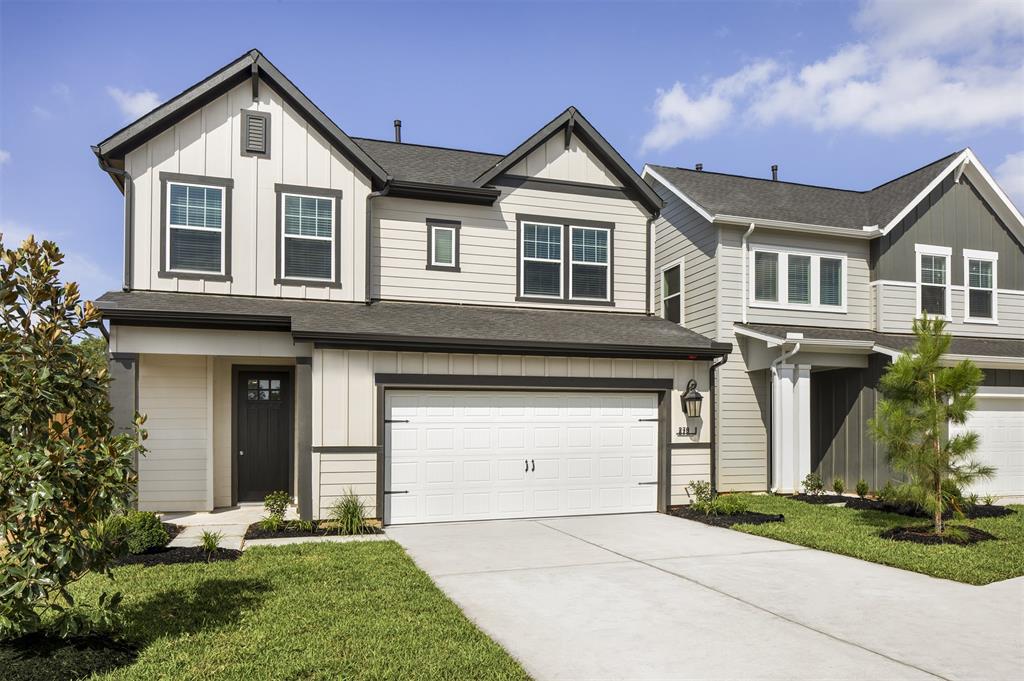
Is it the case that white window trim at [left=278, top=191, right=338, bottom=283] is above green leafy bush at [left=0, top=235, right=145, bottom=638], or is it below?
above

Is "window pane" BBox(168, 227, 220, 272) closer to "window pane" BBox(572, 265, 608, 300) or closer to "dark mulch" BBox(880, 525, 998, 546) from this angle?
"window pane" BBox(572, 265, 608, 300)

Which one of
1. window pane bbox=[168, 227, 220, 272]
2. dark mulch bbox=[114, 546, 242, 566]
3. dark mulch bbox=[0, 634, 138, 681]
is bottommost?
dark mulch bbox=[114, 546, 242, 566]

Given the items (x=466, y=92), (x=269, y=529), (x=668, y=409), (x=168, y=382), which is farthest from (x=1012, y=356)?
(x=168, y=382)

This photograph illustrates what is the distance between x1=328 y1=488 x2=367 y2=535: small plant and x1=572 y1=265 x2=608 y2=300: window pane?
618 centimetres

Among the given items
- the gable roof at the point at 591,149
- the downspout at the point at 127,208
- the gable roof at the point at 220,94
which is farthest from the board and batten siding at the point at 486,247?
the downspout at the point at 127,208

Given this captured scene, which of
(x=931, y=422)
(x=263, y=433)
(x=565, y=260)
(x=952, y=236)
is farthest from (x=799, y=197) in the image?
(x=263, y=433)

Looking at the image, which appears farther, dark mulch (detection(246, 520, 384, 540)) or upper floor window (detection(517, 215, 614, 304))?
upper floor window (detection(517, 215, 614, 304))

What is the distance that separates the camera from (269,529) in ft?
34.0

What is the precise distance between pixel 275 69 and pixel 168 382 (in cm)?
574

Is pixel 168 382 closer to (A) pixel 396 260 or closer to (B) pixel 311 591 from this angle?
(A) pixel 396 260

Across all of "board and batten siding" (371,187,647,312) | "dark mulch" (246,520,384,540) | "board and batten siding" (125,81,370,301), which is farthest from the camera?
"board and batten siding" (371,187,647,312)

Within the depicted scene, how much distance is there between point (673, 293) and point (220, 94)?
10735 millimetres

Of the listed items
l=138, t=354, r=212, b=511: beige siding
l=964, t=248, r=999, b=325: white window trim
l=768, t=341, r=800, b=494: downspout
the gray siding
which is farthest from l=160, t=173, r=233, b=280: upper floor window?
l=964, t=248, r=999, b=325: white window trim

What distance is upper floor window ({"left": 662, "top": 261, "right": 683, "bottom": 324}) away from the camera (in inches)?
679
